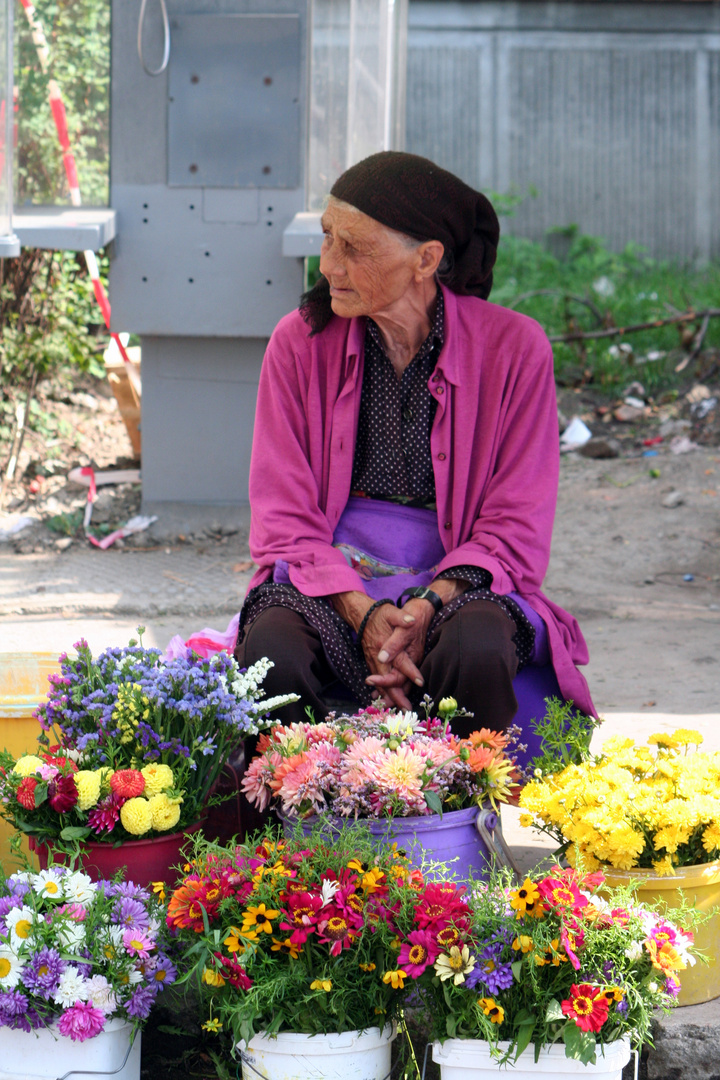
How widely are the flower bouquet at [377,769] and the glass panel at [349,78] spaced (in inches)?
144

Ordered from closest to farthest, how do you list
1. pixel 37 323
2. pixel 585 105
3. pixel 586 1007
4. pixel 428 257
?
1. pixel 586 1007
2. pixel 428 257
3. pixel 37 323
4. pixel 585 105

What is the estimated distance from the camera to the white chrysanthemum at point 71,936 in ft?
6.07

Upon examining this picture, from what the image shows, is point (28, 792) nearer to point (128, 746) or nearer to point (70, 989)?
point (128, 746)

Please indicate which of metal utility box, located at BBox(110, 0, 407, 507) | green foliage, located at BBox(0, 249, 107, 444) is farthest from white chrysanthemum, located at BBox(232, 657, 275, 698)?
green foliage, located at BBox(0, 249, 107, 444)

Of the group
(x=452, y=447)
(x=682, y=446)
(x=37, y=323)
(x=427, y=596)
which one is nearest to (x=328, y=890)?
(x=427, y=596)

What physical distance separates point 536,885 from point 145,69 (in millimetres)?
4569

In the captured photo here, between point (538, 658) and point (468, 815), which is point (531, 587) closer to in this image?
point (538, 658)

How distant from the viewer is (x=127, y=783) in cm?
204

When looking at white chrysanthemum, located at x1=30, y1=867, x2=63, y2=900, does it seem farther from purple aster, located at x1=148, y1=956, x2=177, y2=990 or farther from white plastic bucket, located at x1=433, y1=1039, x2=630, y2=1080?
white plastic bucket, located at x1=433, y1=1039, x2=630, y2=1080

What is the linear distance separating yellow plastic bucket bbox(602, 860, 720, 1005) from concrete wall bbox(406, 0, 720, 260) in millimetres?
9142

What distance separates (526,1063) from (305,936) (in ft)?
1.22

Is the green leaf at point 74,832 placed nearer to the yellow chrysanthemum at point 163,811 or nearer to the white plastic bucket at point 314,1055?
the yellow chrysanthemum at point 163,811

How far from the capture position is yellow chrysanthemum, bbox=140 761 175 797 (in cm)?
206

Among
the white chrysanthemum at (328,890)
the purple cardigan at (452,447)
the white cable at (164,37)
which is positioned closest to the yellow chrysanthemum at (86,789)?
the white chrysanthemum at (328,890)
